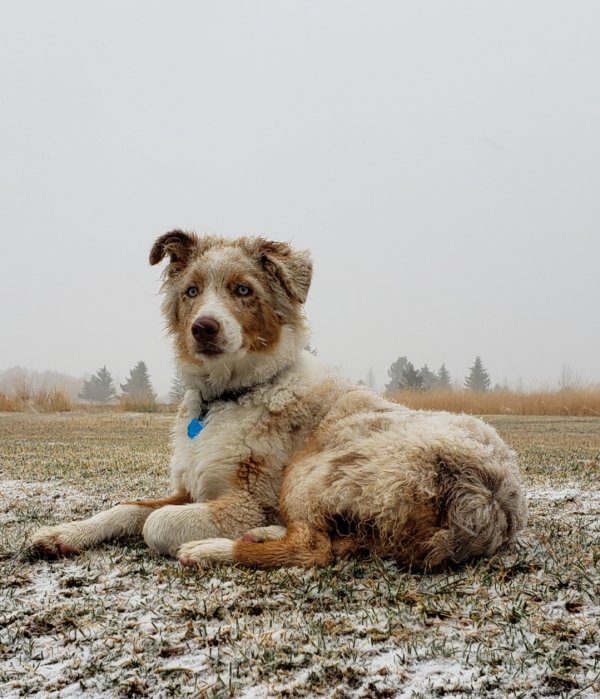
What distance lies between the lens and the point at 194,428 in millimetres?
4648

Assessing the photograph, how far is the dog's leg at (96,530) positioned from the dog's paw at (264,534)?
91cm

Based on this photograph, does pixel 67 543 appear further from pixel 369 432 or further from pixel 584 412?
pixel 584 412

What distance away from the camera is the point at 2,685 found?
243 cm

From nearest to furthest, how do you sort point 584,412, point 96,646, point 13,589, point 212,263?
1. point 96,646
2. point 13,589
3. point 212,263
4. point 584,412

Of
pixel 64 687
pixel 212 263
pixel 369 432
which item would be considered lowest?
pixel 64 687

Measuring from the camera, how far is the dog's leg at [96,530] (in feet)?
13.8

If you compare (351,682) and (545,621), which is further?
(545,621)

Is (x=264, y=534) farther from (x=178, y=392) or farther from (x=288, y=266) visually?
(x=178, y=392)

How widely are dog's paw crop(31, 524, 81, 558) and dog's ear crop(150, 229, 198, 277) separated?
2083 millimetres

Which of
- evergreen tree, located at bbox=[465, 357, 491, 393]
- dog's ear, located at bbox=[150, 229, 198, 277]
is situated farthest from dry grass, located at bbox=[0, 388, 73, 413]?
evergreen tree, located at bbox=[465, 357, 491, 393]

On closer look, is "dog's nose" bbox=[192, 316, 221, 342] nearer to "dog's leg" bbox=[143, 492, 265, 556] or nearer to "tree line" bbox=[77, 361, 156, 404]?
"dog's leg" bbox=[143, 492, 265, 556]

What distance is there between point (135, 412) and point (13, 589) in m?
19.5

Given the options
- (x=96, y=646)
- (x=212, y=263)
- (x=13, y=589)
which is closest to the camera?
(x=96, y=646)

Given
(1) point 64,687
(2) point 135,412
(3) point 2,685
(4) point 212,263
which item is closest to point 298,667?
(1) point 64,687
